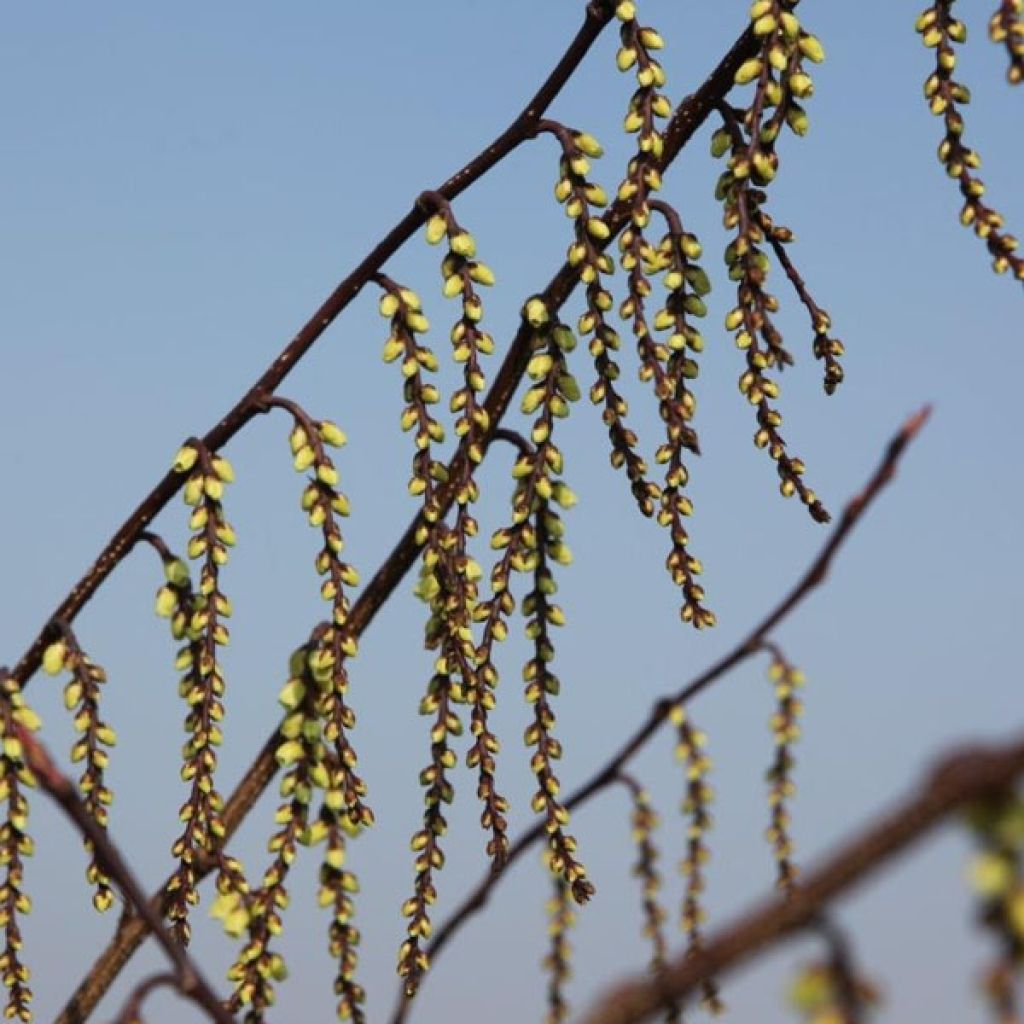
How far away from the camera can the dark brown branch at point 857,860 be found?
766 millimetres

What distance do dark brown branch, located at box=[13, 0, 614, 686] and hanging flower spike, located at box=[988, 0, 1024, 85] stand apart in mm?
618

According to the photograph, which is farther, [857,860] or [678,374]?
[678,374]

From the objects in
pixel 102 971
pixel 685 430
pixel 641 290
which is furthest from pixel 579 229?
pixel 102 971

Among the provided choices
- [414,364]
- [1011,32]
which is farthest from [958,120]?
[414,364]

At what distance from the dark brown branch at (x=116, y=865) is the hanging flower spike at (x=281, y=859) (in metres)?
0.38

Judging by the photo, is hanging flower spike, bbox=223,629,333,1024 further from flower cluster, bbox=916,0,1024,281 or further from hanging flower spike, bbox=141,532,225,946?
flower cluster, bbox=916,0,1024,281

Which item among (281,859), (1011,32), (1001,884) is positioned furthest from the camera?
(1011,32)

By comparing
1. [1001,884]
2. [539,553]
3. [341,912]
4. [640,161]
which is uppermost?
[640,161]

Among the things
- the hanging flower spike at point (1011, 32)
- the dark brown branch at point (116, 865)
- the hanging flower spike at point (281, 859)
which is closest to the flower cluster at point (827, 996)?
the dark brown branch at point (116, 865)

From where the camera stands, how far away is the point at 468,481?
2.33m

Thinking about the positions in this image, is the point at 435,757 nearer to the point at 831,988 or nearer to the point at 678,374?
the point at 678,374

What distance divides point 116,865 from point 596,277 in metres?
1.19

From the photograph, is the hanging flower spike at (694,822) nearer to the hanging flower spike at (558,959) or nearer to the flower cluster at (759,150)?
the hanging flower spike at (558,959)

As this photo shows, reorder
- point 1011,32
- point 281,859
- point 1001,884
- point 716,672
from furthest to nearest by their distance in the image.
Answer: point 1011,32, point 281,859, point 716,672, point 1001,884
